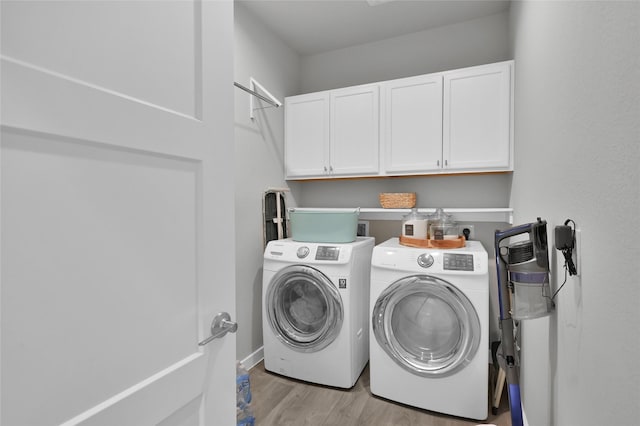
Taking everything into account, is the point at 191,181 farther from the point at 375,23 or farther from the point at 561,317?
the point at 375,23

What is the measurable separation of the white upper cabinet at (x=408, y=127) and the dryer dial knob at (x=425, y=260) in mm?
798

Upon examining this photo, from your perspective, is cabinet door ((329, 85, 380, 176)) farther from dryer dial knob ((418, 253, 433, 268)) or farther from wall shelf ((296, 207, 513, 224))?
dryer dial knob ((418, 253, 433, 268))

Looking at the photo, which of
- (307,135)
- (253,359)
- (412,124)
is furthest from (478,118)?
(253,359)

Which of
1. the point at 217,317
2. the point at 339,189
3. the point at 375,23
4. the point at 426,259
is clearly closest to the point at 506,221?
the point at 426,259

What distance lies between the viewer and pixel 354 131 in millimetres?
2680

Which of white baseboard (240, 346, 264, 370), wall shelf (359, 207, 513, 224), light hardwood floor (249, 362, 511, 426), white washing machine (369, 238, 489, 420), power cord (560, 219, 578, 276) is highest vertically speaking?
wall shelf (359, 207, 513, 224)

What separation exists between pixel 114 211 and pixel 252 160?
6.31 feet

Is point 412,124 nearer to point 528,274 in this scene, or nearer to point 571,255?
point 528,274

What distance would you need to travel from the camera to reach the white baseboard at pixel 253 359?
2.43 metres

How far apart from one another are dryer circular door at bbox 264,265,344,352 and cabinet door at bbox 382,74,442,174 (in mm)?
1098

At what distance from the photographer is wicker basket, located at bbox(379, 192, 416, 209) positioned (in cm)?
265

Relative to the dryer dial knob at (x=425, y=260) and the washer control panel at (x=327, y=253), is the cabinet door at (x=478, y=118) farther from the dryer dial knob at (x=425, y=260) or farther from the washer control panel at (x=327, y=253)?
the washer control panel at (x=327, y=253)

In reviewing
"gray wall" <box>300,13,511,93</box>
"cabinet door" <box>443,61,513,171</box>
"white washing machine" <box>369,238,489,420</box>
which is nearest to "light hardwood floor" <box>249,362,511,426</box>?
→ "white washing machine" <box>369,238,489,420</box>

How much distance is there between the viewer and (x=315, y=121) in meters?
2.80
